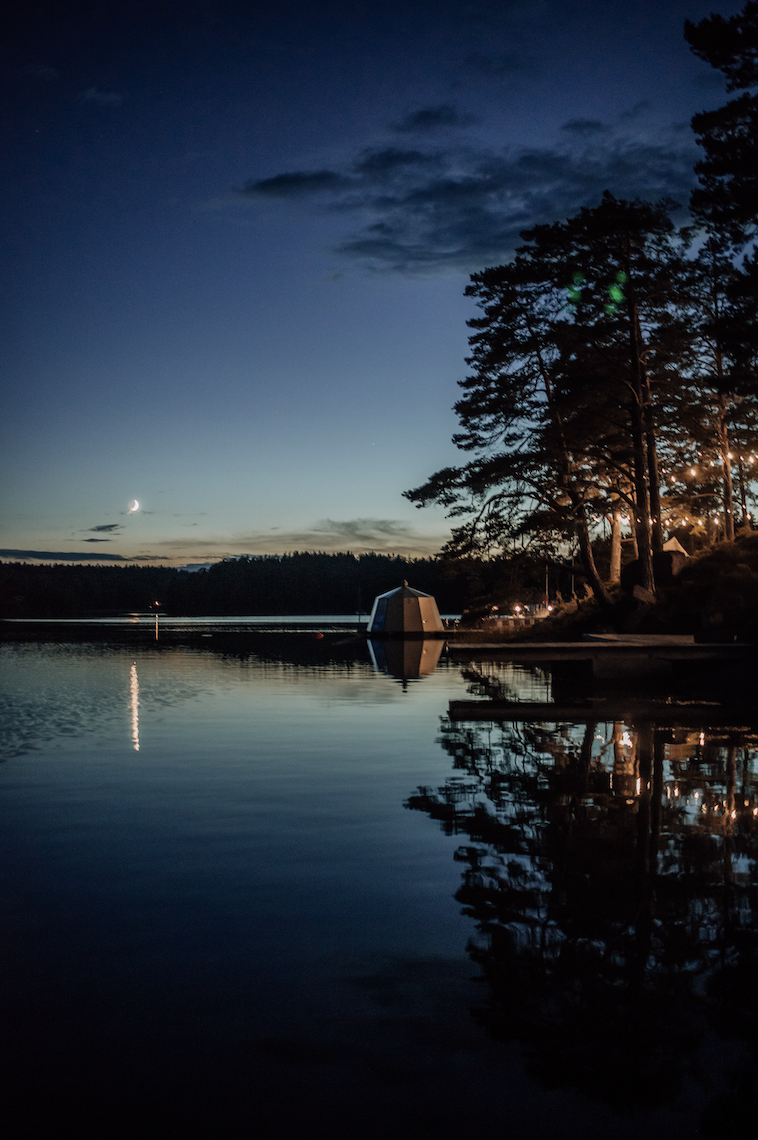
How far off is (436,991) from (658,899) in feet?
6.37

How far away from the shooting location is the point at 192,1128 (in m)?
3.19

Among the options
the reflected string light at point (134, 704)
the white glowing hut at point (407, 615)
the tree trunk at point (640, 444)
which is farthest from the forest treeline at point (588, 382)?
the white glowing hut at point (407, 615)

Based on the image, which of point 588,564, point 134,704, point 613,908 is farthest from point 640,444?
point 613,908

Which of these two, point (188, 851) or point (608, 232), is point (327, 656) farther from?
point (188, 851)

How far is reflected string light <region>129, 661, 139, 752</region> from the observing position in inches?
549

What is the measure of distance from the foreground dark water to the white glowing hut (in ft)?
144

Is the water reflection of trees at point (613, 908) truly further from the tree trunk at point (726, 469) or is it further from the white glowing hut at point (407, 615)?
the white glowing hut at point (407, 615)

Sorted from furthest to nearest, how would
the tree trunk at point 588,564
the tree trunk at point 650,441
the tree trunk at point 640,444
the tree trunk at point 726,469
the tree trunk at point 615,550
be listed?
the tree trunk at point 615,550 < the tree trunk at point 726,469 < the tree trunk at point 588,564 < the tree trunk at point 650,441 < the tree trunk at point 640,444

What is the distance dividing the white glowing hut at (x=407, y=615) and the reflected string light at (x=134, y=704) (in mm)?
26982

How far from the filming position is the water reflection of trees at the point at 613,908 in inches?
147

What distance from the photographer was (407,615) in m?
55.1

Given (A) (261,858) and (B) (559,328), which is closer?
(A) (261,858)

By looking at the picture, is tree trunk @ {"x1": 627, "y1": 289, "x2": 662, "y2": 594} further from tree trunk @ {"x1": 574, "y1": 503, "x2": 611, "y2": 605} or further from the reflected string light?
the reflected string light

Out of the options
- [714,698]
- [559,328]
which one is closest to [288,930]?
[714,698]
